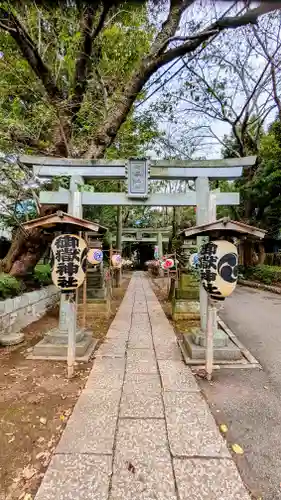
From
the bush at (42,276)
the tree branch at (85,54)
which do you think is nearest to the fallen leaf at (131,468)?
the bush at (42,276)

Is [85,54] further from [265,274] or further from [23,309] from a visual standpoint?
[265,274]

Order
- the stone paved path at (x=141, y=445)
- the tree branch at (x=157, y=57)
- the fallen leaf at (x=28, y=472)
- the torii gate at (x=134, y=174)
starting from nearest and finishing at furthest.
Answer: the stone paved path at (x=141, y=445), the fallen leaf at (x=28, y=472), the torii gate at (x=134, y=174), the tree branch at (x=157, y=57)

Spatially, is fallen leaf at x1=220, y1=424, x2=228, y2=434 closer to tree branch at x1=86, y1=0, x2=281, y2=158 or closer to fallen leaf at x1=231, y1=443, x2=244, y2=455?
fallen leaf at x1=231, y1=443, x2=244, y2=455

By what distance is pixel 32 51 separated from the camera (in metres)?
5.68

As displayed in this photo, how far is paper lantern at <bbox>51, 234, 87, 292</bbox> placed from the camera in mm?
3693

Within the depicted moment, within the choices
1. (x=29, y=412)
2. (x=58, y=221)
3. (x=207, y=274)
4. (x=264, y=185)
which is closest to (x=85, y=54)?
(x=58, y=221)

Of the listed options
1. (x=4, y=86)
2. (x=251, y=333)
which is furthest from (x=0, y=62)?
(x=251, y=333)

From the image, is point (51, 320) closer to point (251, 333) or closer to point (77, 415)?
point (77, 415)

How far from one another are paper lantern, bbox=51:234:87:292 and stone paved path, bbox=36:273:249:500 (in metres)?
1.34

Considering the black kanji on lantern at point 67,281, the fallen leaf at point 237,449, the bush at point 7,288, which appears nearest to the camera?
the fallen leaf at point 237,449

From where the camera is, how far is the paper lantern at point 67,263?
369 centimetres

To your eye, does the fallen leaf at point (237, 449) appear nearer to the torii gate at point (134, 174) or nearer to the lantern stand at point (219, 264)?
the lantern stand at point (219, 264)

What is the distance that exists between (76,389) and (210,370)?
1.79 meters

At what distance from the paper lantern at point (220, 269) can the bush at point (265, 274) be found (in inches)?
451
